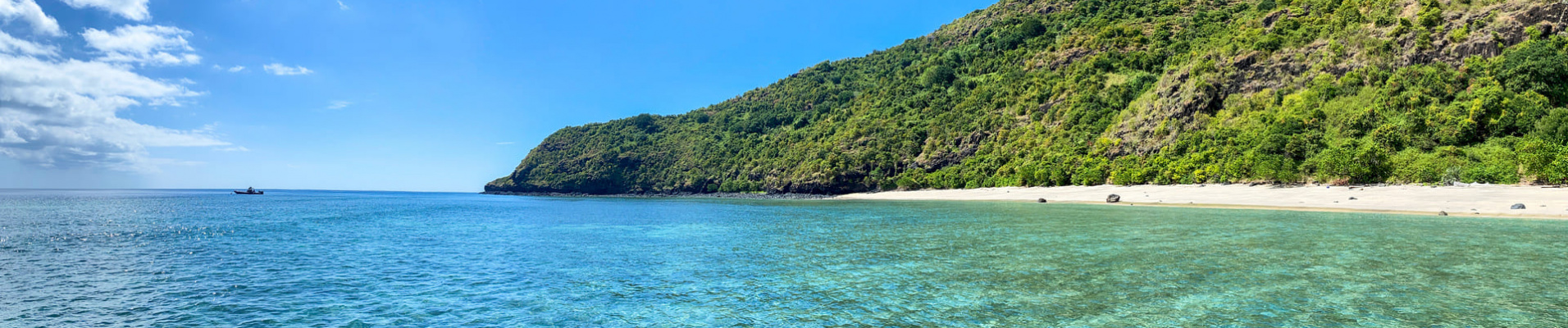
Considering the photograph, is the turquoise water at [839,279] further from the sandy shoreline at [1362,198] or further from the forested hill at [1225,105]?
the forested hill at [1225,105]

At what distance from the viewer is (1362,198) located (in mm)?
44125

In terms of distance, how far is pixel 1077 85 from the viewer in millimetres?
118750

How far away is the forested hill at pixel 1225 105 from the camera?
177 ft

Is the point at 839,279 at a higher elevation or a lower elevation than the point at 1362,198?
lower

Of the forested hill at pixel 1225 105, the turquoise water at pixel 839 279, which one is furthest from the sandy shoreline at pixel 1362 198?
the turquoise water at pixel 839 279

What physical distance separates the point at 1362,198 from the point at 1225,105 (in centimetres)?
4557

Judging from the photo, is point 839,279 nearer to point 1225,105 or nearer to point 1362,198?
point 1362,198

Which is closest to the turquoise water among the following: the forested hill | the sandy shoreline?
the sandy shoreline

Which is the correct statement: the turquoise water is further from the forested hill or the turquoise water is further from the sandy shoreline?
the forested hill

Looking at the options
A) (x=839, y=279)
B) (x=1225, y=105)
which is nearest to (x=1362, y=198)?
(x=1225, y=105)

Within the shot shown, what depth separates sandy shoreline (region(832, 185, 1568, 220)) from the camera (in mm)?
34969

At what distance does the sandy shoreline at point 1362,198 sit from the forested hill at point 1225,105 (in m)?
3.68

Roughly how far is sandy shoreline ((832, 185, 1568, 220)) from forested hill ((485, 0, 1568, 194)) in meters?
3.68

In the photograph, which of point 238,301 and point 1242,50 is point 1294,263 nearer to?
point 238,301
